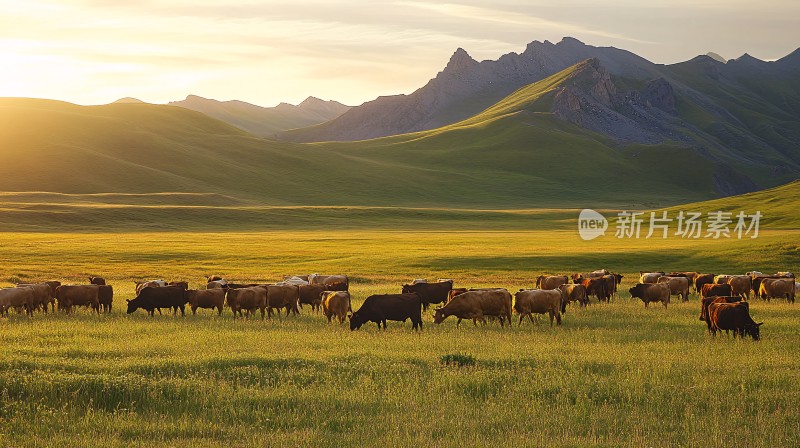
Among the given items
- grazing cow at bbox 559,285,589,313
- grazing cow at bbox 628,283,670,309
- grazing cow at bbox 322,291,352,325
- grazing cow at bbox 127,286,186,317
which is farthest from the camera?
grazing cow at bbox 628,283,670,309

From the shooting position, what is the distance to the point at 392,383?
579 inches

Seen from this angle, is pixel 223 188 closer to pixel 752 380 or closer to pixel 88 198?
pixel 88 198

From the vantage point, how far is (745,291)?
35.2 meters

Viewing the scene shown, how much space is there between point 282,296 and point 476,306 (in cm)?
813

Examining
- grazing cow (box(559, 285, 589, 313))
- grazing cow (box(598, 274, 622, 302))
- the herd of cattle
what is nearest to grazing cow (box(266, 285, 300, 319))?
the herd of cattle

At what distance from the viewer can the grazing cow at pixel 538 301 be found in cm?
2544

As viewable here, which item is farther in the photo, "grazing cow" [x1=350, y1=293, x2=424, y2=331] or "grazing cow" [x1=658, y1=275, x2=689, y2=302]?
"grazing cow" [x1=658, y1=275, x2=689, y2=302]

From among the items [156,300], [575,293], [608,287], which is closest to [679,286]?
[608,287]

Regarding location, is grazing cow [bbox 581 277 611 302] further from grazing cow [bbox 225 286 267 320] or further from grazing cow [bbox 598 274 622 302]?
grazing cow [bbox 225 286 267 320]

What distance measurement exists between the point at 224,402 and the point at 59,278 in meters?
34.7

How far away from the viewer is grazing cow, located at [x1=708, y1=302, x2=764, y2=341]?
21.5 meters

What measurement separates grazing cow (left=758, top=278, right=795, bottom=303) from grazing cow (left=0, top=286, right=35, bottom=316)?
3042 cm

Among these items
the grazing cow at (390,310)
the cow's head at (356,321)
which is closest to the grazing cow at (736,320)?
the grazing cow at (390,310)

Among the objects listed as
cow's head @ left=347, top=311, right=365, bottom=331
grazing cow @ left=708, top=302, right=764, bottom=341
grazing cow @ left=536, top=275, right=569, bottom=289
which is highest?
grazing cow @ left=708, top=302, right=764, bottom=341
